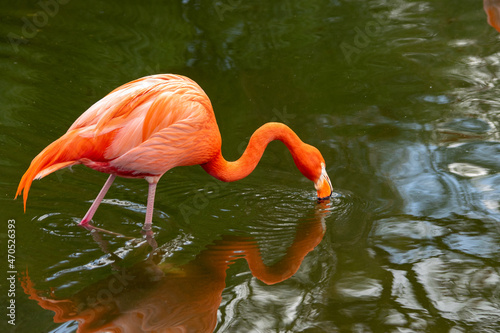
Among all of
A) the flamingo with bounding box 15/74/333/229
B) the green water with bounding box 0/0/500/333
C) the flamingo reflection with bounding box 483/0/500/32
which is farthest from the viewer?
the flamingo reflection with bounding box 483/0/500/32

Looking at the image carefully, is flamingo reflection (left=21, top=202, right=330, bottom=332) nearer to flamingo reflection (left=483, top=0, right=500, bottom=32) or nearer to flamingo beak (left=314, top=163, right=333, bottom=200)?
flamingo beak (left=314, top=163, right=333, bottom=200)

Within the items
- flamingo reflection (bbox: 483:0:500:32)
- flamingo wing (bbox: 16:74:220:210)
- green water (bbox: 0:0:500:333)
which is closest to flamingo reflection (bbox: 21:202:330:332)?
green water (bbox: 0:0:500:333)

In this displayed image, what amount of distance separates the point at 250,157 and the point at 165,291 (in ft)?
4.64

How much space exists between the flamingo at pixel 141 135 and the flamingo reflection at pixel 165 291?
0.51 meters

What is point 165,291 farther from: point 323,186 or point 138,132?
point 323,186

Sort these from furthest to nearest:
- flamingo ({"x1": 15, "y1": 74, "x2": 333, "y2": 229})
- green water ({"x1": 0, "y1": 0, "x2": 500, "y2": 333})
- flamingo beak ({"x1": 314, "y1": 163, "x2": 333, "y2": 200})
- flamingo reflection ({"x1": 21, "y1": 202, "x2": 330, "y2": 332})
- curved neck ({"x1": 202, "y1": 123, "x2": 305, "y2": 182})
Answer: flamingo beak ({"x1": 314, "y1": 163, "x2": 333, "y2": 200}) < curved neck ({"x1": 202, "y1": 123, "x2": 305, "y2": 182}) < flamingo ({"x1": 15, "y1": 74, "x2": 333, "y2": 229}) < green water ({"x1": 0, "y1": 0, "x2": 500, "y2": 333}) < flamingo reflection ({"x1": 21, "y1": 202, "x2": 330, "y2": 332})

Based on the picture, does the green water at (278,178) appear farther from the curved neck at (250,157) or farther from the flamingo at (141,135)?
the flamingo at (141,135)

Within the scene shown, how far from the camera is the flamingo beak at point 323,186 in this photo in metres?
5.12

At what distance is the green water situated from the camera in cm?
393

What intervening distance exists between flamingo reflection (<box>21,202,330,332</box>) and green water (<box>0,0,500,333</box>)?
13mm

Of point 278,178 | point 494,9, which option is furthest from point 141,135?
point 494,9

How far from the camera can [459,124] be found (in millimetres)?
6293

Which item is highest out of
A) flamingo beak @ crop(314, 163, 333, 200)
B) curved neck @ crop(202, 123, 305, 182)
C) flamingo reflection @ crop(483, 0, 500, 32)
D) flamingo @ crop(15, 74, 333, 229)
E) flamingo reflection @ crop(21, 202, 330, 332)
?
flamingo reflection @ crop(483, 0, 500, 32)

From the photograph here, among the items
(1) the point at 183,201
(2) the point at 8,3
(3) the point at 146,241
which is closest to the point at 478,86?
(1) the point at 183,201
